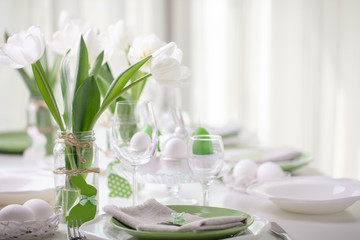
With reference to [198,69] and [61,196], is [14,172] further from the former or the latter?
[198,69]

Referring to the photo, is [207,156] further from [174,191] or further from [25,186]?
[25,186]

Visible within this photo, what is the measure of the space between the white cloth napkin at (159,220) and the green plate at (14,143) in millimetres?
1129

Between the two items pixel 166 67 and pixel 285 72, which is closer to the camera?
pixel 166 67

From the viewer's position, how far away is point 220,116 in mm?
4074

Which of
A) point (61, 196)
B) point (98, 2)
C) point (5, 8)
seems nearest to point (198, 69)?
point (98, 2)

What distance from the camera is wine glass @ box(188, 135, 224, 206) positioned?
1039 millimetres

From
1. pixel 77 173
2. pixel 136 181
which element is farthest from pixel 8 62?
pixel 136 181

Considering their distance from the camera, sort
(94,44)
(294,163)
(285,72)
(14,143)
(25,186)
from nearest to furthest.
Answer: (94,44), (25,186), (294,163), (14,143), (285,72)

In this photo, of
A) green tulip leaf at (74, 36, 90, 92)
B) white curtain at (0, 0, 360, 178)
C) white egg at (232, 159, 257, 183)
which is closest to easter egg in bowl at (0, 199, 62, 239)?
Result: green tulip leaf at (74, 36, 90, 92)

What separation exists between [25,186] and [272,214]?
626 millimetres

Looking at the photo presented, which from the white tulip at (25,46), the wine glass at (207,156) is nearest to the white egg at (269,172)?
the wine glass at (207,156)

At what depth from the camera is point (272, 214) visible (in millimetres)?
1174

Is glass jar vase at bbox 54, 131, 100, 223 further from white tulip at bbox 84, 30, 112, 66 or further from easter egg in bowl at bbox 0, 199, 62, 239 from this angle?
white tulip at bbox 84, 30, 112, 66

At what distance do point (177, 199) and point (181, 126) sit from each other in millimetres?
195
